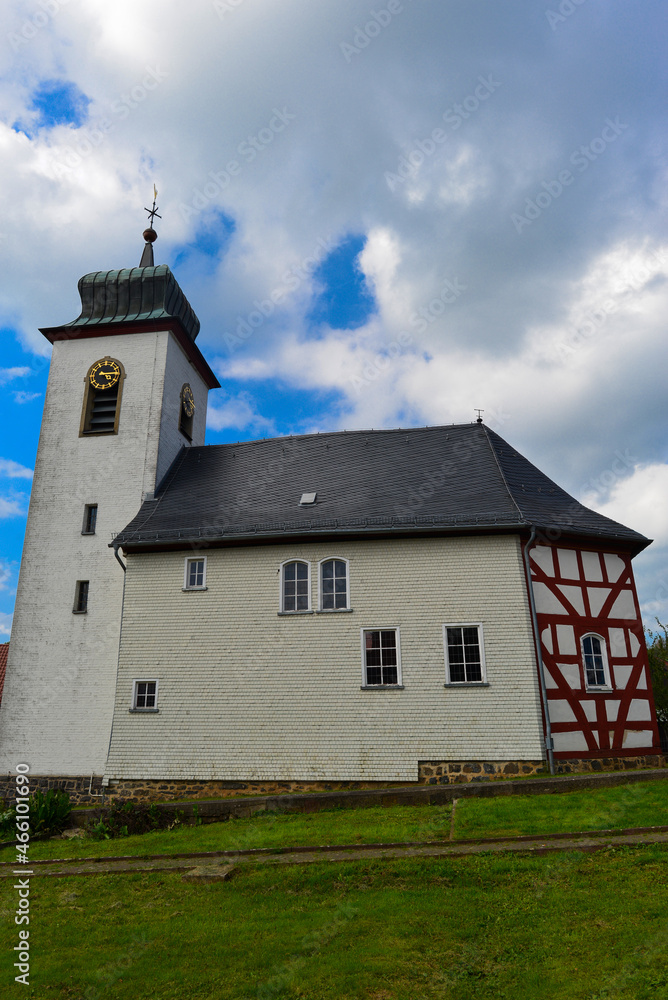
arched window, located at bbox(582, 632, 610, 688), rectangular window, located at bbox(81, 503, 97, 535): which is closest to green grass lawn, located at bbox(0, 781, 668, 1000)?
arched window, located at bbox(582, 632, 610, 688)

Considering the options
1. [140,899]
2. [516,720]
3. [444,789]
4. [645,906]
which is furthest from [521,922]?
[516,720]

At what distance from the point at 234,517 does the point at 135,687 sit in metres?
4.48

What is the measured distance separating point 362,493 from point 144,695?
6.86 m

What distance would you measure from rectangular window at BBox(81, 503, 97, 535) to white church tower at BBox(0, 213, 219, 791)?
0.03 meters

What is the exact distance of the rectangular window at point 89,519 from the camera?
1852cm

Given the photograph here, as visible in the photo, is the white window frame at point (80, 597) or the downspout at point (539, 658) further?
the white window frame at point (80, 597)

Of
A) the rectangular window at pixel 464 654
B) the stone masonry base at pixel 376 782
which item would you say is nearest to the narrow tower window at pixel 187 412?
the stone masonry base at pixel 376 782

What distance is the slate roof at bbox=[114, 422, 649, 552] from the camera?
50.9 feet

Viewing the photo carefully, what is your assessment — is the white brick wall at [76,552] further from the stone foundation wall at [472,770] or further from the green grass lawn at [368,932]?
the green grass lawn at [368,932]

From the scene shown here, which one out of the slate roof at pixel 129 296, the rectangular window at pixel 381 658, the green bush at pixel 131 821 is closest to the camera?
the green bush at pixel 131 821

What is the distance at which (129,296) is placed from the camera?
2138 cm

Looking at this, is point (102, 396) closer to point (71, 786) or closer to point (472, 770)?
point (71, 786)

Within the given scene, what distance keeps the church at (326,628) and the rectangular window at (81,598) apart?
6 cm

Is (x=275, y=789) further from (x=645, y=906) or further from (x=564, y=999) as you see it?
(x=564, y=999)
